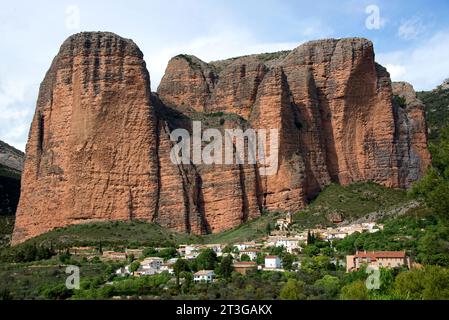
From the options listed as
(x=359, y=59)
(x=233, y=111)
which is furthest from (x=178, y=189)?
(x=359, y=59)

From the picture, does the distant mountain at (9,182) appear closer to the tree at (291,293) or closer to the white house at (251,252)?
the white house at (251,252)

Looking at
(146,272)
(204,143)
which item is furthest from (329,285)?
(204,143)

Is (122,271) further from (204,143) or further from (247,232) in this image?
(204,143)

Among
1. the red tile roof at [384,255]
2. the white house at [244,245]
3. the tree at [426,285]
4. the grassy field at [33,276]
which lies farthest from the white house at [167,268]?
the tree at [426,285]

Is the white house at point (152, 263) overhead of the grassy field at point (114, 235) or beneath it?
beneath
